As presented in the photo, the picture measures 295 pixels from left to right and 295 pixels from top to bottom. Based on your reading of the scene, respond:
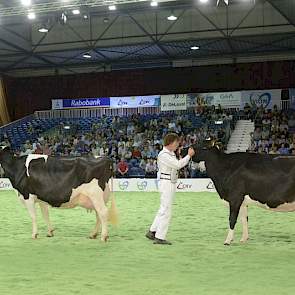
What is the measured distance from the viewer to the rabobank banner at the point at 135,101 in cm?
2928

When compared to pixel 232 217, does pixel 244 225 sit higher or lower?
lower

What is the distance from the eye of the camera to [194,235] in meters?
8.91

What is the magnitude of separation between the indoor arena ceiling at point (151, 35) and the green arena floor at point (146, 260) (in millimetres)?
12588

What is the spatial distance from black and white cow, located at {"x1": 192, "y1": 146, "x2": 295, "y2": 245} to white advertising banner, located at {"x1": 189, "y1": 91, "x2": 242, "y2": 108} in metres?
19.4

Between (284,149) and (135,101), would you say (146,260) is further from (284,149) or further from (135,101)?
(135,101)

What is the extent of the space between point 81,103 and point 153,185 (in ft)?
42.1

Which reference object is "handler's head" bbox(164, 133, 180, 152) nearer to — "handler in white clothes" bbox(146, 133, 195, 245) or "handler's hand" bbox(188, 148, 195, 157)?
"handler in white clothes" bbox(146, 133, 195, 245)

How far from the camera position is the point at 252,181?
26.0ft

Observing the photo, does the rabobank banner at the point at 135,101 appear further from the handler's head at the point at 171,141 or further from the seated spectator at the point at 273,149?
the handler's head at the point at 171,141

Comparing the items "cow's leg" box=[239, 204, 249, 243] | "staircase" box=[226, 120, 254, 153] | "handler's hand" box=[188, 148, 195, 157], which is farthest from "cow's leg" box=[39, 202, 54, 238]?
"staircase" box=[226, 120, 254, 153]

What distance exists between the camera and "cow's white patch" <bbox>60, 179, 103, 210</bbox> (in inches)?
335

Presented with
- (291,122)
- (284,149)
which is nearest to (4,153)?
(284,149)

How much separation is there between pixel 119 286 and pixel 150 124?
22909 millimetres

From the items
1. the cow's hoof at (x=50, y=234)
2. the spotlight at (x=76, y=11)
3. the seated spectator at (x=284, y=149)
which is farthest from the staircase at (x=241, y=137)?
the cow's hoof at (x=50, y=234)
